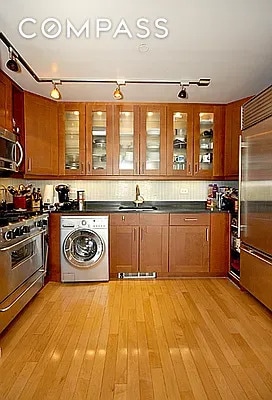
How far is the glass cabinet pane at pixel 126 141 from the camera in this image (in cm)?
470

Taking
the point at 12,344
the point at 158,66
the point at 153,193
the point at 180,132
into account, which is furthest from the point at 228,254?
the point at 12,344

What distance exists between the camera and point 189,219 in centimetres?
445

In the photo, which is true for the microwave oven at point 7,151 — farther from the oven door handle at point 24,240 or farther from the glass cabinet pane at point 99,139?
the glass cabinet pane at point 99,139

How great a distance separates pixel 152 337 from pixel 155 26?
2275 mm

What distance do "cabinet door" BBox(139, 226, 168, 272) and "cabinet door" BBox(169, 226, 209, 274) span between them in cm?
7

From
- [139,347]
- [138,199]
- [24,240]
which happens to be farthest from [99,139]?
[139,347]

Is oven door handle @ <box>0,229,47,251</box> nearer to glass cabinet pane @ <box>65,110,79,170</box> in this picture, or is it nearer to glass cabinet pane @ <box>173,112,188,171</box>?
glass cabinet pane @ <box>65,110,79,170</box>

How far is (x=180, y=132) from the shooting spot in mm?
4750

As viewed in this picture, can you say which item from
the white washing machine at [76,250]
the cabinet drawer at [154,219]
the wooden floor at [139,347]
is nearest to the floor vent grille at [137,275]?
the white washing machine at [76,250]

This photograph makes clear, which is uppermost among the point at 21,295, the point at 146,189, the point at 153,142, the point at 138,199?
the point at 153,142

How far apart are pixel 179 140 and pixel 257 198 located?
164 centimetres

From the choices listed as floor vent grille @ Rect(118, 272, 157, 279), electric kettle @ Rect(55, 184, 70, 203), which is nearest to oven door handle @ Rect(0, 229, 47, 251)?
→ electric kettle @ Rect(55, 184, 70, 203)

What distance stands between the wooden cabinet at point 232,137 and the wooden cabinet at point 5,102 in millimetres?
2662

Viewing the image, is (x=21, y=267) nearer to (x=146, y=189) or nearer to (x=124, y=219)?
(x=124, y=219)
